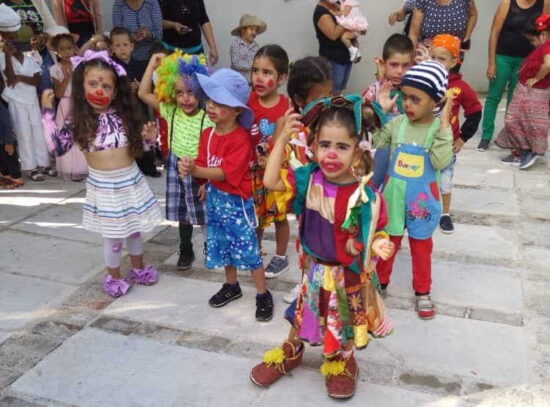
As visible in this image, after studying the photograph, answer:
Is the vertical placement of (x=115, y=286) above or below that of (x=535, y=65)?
below

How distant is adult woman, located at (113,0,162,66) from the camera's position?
600cm

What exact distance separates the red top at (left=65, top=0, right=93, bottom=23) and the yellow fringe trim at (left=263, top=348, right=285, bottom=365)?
15.0ft

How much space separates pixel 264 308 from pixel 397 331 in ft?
→ 2.47

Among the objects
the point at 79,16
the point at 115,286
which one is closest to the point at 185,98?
the point at 115,286

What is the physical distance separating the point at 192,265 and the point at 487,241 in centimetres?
215

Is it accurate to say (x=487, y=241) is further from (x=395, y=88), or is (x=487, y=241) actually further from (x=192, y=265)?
(x=192, y=265)

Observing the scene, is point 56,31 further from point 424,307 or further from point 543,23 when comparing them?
point 543,23

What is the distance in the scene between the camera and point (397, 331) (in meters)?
3.35

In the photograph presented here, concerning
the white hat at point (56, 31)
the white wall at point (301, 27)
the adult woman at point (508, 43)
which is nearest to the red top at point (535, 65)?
the adult woman at point (508, 43)

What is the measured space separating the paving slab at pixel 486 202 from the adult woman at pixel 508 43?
142cm

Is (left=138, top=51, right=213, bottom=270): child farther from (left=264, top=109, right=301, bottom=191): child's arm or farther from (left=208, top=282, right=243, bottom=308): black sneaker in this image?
(left=264, top=109, right=301, bottom=191): child's arm

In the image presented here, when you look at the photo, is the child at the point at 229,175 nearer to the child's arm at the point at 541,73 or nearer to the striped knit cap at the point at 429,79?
the striped knit cap at the point at 429,79

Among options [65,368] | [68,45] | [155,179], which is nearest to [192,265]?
[65,368]

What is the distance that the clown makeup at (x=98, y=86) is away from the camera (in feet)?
11.2
